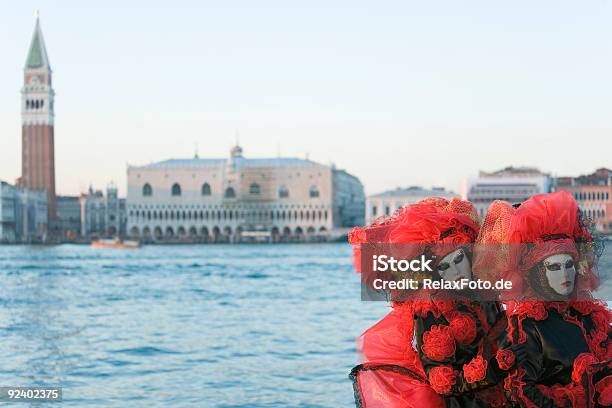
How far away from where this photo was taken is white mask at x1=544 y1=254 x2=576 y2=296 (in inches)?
89.6

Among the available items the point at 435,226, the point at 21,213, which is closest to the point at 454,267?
the point at 435,226

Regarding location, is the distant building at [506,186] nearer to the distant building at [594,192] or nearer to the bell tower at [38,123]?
the distant building at [594,192]

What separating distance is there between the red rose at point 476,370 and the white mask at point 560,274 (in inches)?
9.1

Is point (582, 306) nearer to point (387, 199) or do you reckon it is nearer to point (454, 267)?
point (454, 267)

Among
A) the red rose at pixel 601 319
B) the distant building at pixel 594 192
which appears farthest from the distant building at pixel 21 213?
the red rose at pixel 601 319

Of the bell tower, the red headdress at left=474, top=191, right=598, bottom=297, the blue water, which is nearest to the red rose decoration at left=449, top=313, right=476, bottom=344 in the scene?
the red headdress at left=474, top=191, right=598, bottom=297

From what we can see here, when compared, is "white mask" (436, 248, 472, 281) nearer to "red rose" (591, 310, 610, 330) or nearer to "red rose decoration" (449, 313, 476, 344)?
"red rose decoration" (449, 313, 476, 344)

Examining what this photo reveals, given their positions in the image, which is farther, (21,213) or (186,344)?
(21,213)

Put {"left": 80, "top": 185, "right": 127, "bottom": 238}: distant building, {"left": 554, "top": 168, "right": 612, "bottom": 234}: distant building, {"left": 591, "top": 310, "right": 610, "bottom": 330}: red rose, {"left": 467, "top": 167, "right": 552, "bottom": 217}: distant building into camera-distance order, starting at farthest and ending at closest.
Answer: {"left": 80, "top": 185, "right": 127, "bottom": 238}: distant building < {"left": 554, "top": 168, "right": 612, "bottom": 234}: distant building < {"left": 467, "top": 167, "right": 552, "bottom": 217}: distant building < {"left": 591, "top": 310, "right": 610, "bottom": 330}: red rose

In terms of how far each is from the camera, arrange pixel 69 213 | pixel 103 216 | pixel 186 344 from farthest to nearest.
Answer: pixel 69 213
pixel 103 216
pixel 186 344

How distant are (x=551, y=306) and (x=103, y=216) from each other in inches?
3558

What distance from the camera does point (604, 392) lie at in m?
2.25

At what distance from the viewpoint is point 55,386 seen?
8.25 meters

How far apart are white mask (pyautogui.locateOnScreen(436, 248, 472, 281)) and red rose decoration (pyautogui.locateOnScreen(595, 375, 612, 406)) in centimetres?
37
